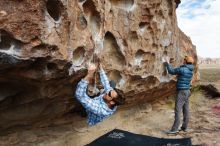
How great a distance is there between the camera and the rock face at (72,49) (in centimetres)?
520

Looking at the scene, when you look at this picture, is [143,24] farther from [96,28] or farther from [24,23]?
[24,23]

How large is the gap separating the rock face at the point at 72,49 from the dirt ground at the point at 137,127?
11.6 inches

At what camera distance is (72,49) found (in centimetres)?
591

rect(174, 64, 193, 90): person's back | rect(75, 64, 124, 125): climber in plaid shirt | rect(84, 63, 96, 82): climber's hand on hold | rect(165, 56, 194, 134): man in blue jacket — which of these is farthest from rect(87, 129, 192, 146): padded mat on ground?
rect(174, 64, 193, 90): person's back

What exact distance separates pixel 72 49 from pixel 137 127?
3620mm

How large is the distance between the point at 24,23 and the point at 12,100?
191cm

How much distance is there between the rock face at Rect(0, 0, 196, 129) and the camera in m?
5.20

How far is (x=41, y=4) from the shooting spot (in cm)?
521

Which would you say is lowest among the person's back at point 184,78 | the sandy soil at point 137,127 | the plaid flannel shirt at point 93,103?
the sandy soil at point 137,127

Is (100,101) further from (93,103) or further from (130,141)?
(130,141)

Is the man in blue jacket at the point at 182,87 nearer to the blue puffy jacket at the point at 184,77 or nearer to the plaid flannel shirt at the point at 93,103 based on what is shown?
the blue puffy jacket at the point at 184,77

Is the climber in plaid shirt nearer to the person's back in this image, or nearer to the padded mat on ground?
the padded mat on ground

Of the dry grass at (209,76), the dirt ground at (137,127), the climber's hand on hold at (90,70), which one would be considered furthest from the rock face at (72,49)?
the dry grass at (209,76)

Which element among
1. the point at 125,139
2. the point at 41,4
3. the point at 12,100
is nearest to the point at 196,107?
the point at 125,139
